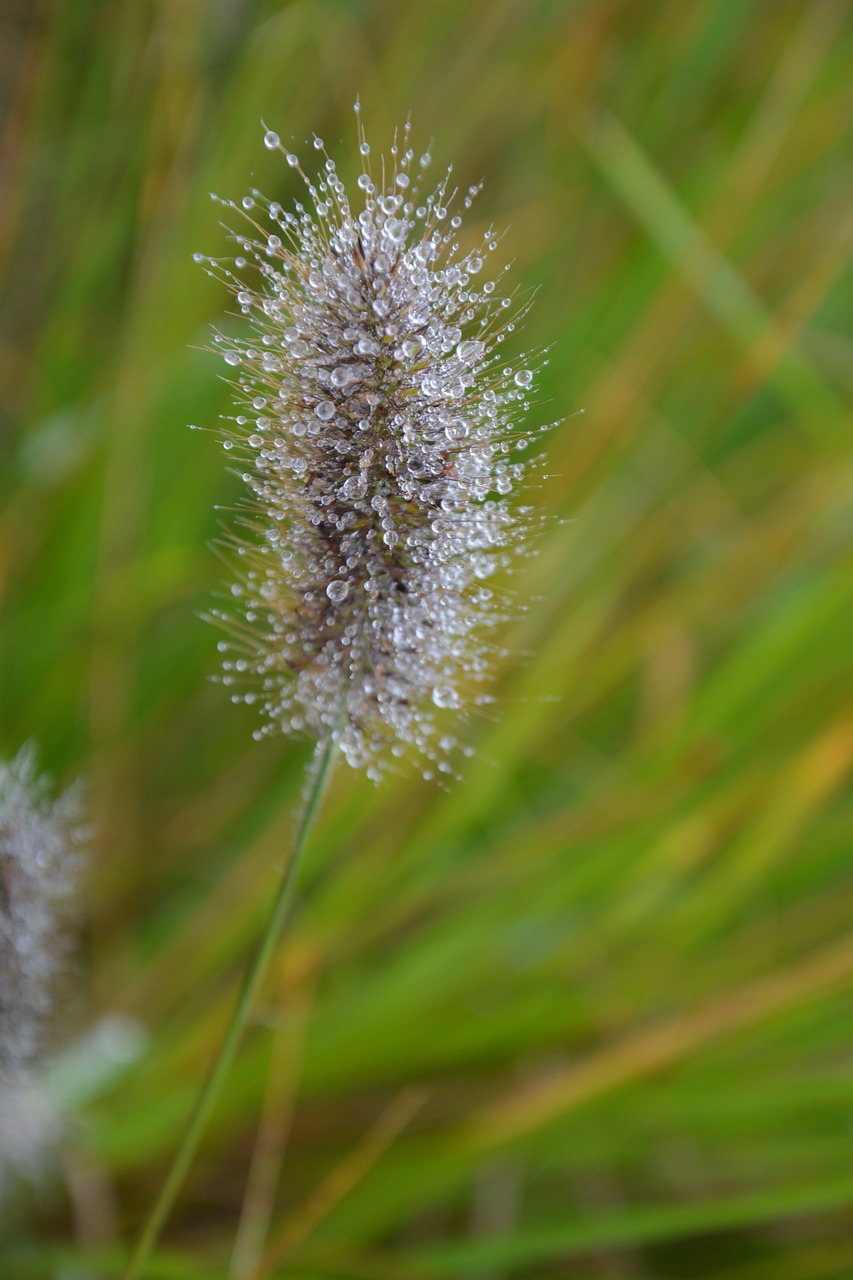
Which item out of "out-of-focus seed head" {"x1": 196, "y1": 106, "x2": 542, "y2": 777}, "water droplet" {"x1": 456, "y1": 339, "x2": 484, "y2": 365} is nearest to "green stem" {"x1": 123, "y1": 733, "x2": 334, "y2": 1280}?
"out-of-focus seed head" {"x1": 196, "y1": 106, "x2": 542, "y2": 777}

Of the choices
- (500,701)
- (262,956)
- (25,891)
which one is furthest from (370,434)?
(500,701)

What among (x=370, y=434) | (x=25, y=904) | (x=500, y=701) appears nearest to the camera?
(x=370, y=434)

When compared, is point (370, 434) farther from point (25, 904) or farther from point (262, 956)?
point (25, 904)

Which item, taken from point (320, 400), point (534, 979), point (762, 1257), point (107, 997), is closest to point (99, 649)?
point (107, 997)

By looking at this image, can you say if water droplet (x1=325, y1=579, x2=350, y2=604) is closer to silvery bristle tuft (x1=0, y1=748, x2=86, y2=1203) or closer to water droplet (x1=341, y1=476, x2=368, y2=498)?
water droplet (x1=341, y1=476, x2=368, y2=498)

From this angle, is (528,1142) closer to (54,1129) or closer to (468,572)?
(54,1129)

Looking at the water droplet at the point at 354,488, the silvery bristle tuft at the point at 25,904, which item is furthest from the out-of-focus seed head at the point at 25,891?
the water droplet at the point at 354,488
